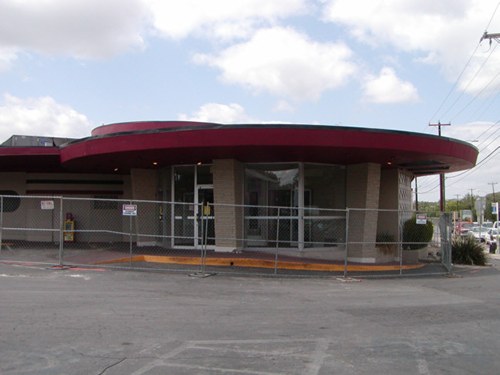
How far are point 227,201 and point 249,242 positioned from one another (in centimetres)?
170

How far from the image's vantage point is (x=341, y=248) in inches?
689

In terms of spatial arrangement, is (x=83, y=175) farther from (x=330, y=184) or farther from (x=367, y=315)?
(x=367, y=315)

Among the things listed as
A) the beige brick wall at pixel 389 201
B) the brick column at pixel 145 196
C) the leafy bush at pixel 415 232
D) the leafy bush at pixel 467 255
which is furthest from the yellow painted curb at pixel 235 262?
the leafy bush at pixel 467 255

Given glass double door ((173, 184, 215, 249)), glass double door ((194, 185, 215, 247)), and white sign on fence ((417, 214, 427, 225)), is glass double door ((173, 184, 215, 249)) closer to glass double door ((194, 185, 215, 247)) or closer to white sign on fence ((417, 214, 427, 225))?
glass double door ((194, 185, 215, 247))

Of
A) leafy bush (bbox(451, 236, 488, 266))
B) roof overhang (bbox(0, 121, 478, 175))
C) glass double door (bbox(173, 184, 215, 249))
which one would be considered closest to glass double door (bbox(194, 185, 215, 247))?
glass double door (bbox(173, 184, 215, 249))

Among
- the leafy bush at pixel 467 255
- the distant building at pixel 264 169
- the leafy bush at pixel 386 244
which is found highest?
the distant building at pixel 264 169

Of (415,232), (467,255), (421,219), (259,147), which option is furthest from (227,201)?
(467,255)

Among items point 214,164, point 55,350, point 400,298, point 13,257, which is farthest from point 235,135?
point 55,350

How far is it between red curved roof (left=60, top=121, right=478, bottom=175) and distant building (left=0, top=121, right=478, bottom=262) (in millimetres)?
28

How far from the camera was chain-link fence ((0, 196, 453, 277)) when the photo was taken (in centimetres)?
1424

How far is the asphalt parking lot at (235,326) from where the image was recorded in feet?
18.5

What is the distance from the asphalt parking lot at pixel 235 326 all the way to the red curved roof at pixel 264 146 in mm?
3806

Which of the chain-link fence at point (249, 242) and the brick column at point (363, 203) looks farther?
the brick column at point (363, 203)

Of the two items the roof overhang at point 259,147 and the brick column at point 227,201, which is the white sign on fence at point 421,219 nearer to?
the roof overhang at point 259,147
